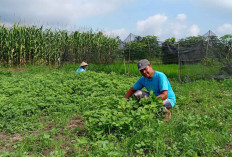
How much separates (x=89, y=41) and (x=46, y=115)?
40.7ft

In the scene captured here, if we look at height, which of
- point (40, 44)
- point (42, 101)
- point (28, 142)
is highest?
point (40, 44)

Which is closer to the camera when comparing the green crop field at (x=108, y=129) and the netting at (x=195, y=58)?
the green crop field at (x=108, y=129)

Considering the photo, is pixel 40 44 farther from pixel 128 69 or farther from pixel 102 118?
pixel 102 118

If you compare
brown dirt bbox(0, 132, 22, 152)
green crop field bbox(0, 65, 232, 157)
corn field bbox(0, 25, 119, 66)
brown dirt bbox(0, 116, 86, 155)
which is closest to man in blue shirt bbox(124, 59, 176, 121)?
green crop field bbox(0, 65, 232, 157)

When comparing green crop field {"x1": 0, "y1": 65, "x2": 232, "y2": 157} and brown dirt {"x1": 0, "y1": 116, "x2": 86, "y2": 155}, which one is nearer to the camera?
green crop field {"x1": 0, "y1": 65, "x2": 232, "y2": 157}

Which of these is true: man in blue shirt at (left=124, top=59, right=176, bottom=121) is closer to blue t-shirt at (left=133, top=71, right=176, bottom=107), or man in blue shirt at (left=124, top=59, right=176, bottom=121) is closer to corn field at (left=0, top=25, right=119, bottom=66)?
Answer: blue t-shirt at (left=133, top=71, right=176, bottom=107)

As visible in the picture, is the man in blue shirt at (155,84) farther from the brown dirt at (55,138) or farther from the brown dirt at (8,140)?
the brown dirt at (8,140)

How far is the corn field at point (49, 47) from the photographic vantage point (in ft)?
44.9

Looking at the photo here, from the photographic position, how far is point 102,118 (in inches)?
133

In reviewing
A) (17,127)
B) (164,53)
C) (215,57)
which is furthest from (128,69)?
(17,127)

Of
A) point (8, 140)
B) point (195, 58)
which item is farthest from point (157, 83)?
point (195, 58)

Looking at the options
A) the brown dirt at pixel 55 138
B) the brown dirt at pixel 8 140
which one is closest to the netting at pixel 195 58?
the brown dirt at pixel 55 138

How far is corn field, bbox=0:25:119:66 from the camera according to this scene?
539 inches

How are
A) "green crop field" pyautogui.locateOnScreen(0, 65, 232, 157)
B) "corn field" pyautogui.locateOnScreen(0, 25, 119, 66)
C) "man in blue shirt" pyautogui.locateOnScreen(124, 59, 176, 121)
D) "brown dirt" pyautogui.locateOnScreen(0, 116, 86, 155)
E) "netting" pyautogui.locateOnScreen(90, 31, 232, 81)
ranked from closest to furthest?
1. "green crop field" pyautogui.locateOnScreen(0, 65, 232, 157)
2. "brown dirt" pyautogui.locateOnScreen(0, 116, 86, 155)
3. "man in blue shirt" pyautogui.locateOnScreen(124, 59, 176, 121)
4. "netting" pyautogui.locateOnScreen(90, 31, 232, 81)
5. "corn field" pyautogui.locateOnScreen(0, 25, 119, 66)
